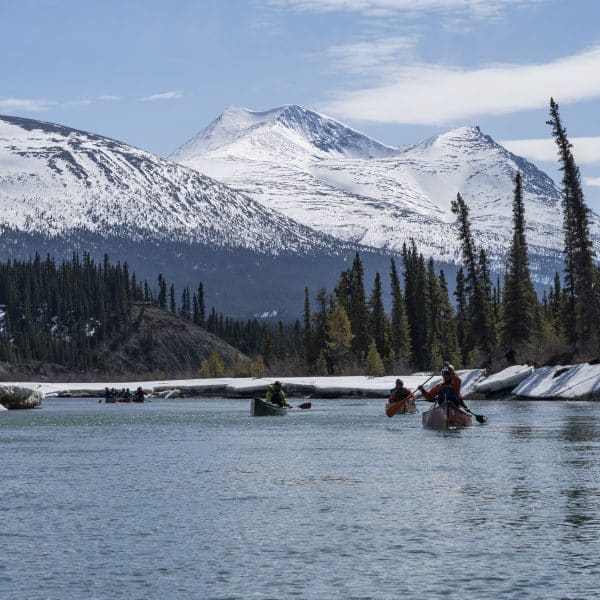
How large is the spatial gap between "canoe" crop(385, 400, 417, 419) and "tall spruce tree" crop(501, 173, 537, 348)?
41910 millimetres

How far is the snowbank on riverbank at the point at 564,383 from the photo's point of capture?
245 ft

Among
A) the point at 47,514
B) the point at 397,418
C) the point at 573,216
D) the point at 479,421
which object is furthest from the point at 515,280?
the point at 47,514

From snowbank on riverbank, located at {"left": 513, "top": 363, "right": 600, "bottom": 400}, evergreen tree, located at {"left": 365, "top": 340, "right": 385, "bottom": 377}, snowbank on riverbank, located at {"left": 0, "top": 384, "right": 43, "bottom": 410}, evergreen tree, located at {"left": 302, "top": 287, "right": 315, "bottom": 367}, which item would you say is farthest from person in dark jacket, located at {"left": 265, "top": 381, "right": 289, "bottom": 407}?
evergreen tree, located at {"left": 302, "top": 287, "right": 315, "bottom": 367}

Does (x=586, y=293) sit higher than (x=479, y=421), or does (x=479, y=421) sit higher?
(x=586, y=293)

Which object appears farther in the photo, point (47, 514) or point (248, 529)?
point (47, 514)

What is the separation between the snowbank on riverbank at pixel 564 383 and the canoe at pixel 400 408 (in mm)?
13675

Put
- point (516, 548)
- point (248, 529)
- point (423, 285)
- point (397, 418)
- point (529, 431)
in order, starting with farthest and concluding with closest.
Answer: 1. point (423, 285)
2. point (397, 418)
3. point (529, 431)
4. point (248, 529)
5. point (516, 548)

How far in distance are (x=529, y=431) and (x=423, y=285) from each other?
107 meters

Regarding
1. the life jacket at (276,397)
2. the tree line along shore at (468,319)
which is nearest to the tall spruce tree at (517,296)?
the tree line along shore at (468,319)

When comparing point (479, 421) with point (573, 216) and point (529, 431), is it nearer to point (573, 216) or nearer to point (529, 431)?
point (529, 431)

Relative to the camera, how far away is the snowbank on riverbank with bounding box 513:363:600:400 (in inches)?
2945

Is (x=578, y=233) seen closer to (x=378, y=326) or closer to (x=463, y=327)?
(x=463, y=327)

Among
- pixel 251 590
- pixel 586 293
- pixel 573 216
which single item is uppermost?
pixel 573 216

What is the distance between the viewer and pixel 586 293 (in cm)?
9169
